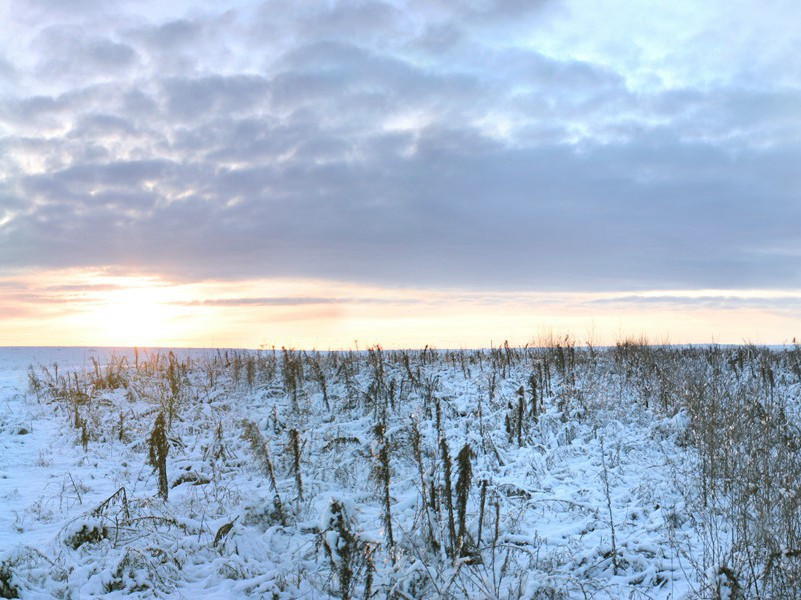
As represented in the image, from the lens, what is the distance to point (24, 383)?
72.4 feet

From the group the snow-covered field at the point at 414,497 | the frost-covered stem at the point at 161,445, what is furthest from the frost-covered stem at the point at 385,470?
the frost-covered stem at the point at 161,445

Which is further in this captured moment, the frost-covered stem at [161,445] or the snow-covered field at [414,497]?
the frost-covered stem at [161,445]

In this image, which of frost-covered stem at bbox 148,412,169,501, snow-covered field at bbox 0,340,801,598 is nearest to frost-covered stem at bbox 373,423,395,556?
snow-covered field at bbox 0,340,801,598

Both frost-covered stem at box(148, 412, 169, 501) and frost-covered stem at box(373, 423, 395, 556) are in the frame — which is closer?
frost-covered stem at box(373, 423, 395, 556)

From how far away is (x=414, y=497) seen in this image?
6.89 metres

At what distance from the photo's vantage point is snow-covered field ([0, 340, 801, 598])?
5.44 meters

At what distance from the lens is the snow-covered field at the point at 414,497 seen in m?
5.44

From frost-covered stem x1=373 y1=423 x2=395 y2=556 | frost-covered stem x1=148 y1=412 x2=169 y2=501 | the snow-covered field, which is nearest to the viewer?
the snow-covered field

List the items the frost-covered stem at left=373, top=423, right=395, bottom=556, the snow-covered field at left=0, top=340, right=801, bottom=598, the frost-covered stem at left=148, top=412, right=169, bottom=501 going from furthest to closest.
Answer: the frost-covered stem at left=148, top=412, right=169, bottom=501, the frost-covered stem at left=373, top=423, right=395, bottom=556, the snow-covered field at left=0, top=340, right=801, bottom=598

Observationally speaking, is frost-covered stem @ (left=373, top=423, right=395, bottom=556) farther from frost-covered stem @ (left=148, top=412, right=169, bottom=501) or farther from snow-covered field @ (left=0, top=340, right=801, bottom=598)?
frost-covered stem @ (left=148, top=412, right=169, bottom=501)

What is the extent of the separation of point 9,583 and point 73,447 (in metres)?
7.66

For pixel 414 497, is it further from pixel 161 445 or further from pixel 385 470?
pixel 161 445

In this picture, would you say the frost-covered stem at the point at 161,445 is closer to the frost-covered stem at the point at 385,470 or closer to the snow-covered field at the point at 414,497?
the snow-covered field at the point at 414,497

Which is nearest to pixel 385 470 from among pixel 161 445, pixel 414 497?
pixel 414 497
